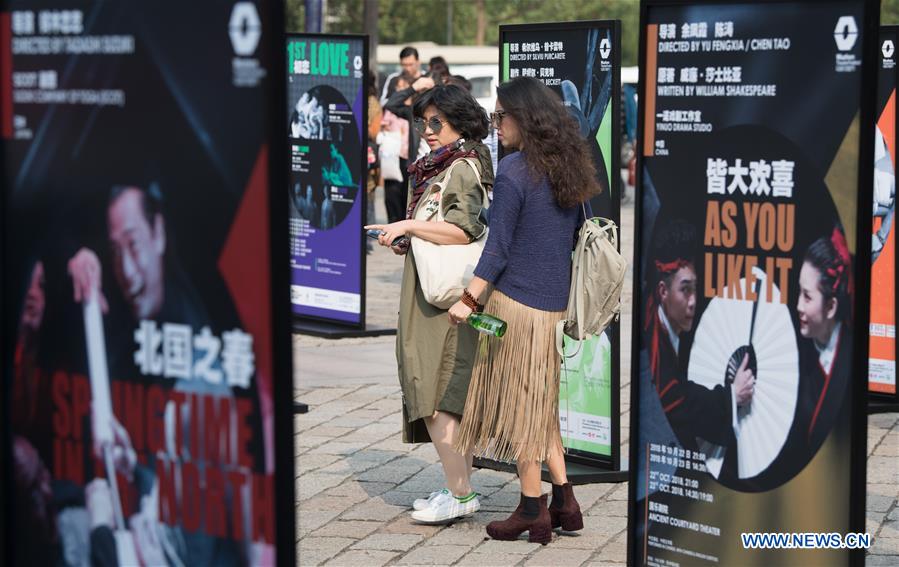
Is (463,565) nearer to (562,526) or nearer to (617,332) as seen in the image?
(562,526)

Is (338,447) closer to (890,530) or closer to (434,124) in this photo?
(434,124)

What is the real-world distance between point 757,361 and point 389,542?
7.28ft

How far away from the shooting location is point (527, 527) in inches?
229

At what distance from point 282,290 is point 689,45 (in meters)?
1.94

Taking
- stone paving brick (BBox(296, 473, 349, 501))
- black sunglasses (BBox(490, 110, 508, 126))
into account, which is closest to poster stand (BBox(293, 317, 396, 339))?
stone paving brick (BBox(296, 473, 349, 501))

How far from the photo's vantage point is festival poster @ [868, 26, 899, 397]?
8133 mm

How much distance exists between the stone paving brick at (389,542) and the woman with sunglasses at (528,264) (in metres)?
0.54

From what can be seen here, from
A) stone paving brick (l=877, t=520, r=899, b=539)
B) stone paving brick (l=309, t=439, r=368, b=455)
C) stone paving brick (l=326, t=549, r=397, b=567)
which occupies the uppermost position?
stone paving brick (l=309, t=439, r=368, b=455)

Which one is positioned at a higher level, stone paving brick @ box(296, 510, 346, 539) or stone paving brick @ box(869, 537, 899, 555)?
stone paving brick @ box(869, 537, 899, 555)

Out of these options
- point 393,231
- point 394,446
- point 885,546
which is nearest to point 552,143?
point 393,231

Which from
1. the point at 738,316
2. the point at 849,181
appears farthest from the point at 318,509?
the point at 849,181

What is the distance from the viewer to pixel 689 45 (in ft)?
13.5

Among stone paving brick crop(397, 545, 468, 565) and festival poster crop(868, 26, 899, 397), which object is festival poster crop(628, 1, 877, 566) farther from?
festival poster crop(868, 26, 899, 397)

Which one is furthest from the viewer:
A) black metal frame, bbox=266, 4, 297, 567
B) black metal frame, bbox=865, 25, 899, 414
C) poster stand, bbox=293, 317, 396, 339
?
poster stand, bbox=293, 317, 396, 339
